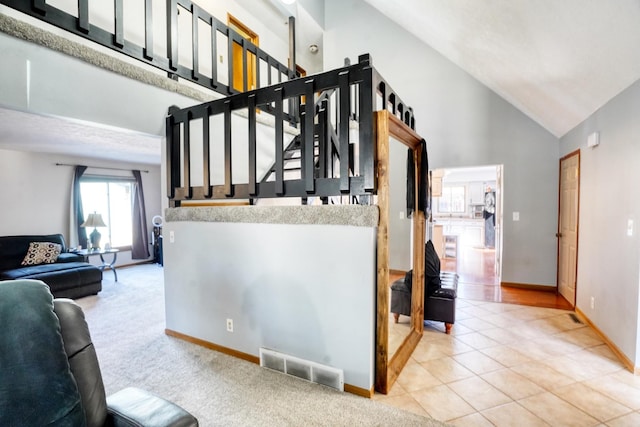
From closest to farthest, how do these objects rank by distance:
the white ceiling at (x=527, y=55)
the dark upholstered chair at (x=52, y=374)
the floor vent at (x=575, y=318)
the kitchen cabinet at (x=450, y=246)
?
1. the dark upholstered chair at (x=52, y=374)
2. the white ceiling at (x=527, y=55)
3. the floor vent at (x=575, y=318)
4. the kitchen cabinet at (x=450, y=246)

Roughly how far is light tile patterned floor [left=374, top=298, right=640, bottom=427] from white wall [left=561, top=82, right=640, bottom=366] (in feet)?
1.10

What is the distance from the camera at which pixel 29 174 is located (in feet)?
18.6

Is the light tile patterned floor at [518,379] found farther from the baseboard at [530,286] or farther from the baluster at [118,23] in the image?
the baluster at [118,23]

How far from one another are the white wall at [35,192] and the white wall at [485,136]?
21.2 feet

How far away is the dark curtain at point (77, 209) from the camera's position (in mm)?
6152

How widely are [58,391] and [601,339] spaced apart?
4.38 meters

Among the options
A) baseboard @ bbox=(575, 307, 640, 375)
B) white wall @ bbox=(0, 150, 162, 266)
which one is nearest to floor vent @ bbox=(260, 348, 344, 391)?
baseboard @ bbox=(575, 307, 640, 375)

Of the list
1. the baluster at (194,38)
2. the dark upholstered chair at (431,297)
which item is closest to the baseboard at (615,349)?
the dark upholstered chair at (431,297)

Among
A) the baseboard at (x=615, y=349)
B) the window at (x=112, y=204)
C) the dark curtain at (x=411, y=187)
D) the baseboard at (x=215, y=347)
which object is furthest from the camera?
the window at (x=112, y=204)

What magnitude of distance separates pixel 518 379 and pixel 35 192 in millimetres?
7726

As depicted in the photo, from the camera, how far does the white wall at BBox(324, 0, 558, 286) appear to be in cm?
490

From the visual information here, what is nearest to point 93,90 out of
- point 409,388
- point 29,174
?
point 409,388

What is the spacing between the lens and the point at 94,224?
18.9 ft

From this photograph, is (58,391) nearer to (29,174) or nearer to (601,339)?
(601,339)
